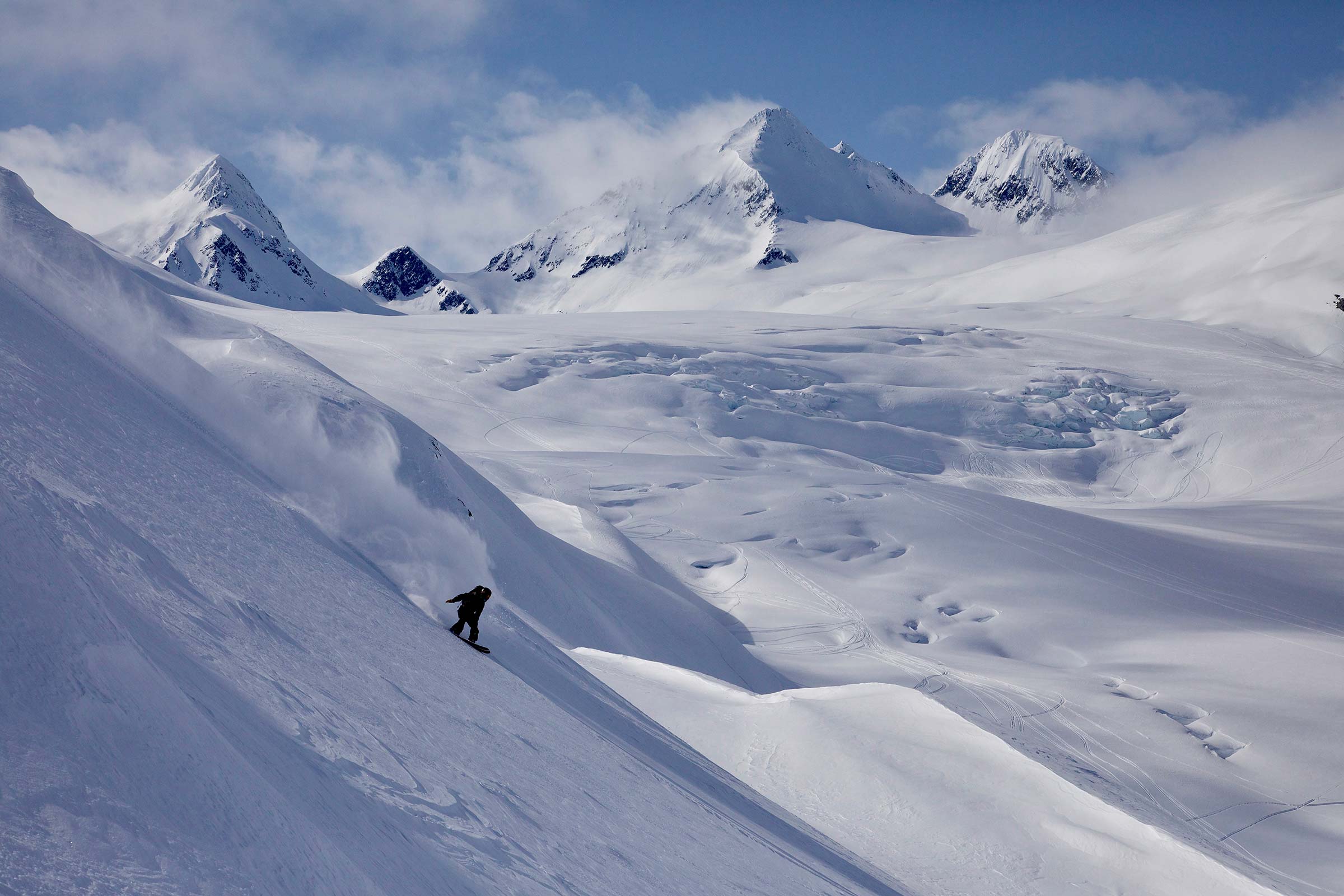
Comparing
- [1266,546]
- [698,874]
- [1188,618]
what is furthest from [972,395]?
[698,874]

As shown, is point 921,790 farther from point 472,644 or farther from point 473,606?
point 473,606

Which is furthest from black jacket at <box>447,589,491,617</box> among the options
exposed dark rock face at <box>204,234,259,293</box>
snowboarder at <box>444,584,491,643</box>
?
exposed dark rock face at <box>204,234,259,293</box>

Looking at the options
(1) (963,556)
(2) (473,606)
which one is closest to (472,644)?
(2) (473,606)

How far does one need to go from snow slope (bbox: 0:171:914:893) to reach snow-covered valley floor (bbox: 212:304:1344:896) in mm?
3341

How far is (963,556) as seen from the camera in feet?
91.8

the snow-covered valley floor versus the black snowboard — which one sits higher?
the snow-covered valley floor

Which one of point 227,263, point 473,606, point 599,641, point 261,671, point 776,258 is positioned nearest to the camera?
point 261,671

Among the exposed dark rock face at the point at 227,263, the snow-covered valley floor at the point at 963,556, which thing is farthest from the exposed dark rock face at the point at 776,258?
the exposed dark rock face at the point at 227,263

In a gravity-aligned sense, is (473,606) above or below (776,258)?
below

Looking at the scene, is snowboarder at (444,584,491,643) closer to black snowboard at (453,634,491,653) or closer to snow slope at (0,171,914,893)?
black snowboard at (453,634,491,653)

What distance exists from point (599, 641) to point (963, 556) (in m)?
15.9

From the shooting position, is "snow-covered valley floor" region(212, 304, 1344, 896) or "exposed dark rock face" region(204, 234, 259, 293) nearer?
"snow-covered valley floor" region(212, 304, 1344, 896)

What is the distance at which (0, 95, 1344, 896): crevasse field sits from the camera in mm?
3041

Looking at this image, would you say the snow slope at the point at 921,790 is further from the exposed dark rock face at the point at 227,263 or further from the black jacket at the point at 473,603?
the exposed dark rock face at the point at 227,263
